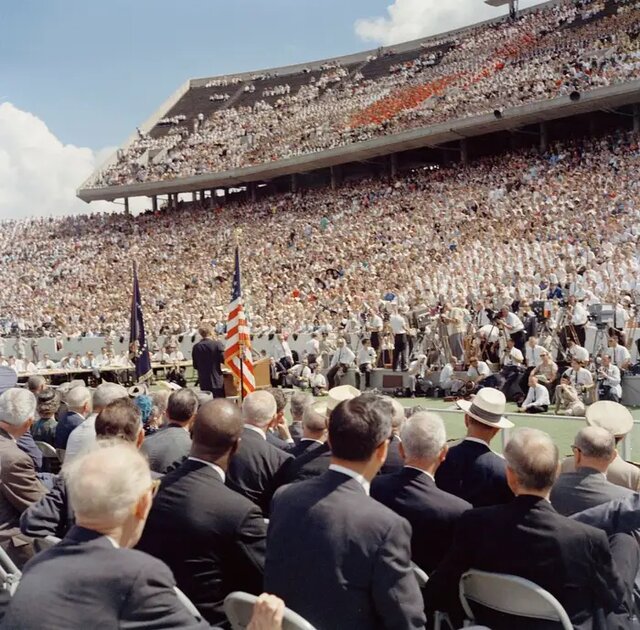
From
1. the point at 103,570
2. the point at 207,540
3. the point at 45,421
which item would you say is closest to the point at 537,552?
the point at 207,540

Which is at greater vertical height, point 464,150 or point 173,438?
point 464,150

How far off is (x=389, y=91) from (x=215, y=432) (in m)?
44.9

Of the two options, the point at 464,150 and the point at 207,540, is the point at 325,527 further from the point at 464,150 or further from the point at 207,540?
the point at 464,150

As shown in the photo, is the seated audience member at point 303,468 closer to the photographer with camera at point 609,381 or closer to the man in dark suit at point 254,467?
the man in dark suit at point 254,467

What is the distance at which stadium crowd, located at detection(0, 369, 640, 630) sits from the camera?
Answer: 8.42 feet

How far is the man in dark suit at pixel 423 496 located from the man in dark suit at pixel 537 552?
319 mm

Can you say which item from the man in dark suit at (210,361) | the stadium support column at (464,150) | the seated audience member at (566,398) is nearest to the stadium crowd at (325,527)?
the man in dark suit at (210,361)

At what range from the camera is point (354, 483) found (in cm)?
322

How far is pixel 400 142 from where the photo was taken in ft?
129

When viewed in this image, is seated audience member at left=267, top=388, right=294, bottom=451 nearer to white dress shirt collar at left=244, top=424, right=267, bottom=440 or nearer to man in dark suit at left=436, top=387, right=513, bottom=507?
white dress shirt collar at left=244, top=424, right=267, bottom=440

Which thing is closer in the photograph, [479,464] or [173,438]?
[479,464]

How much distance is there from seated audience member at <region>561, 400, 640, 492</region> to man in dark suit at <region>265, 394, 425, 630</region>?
1.93m


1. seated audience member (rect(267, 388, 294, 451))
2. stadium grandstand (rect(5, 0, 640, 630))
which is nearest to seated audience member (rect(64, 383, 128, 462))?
stadium grandstand (rect(5, 0, 640, 630))

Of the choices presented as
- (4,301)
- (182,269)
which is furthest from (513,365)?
(4,301)
